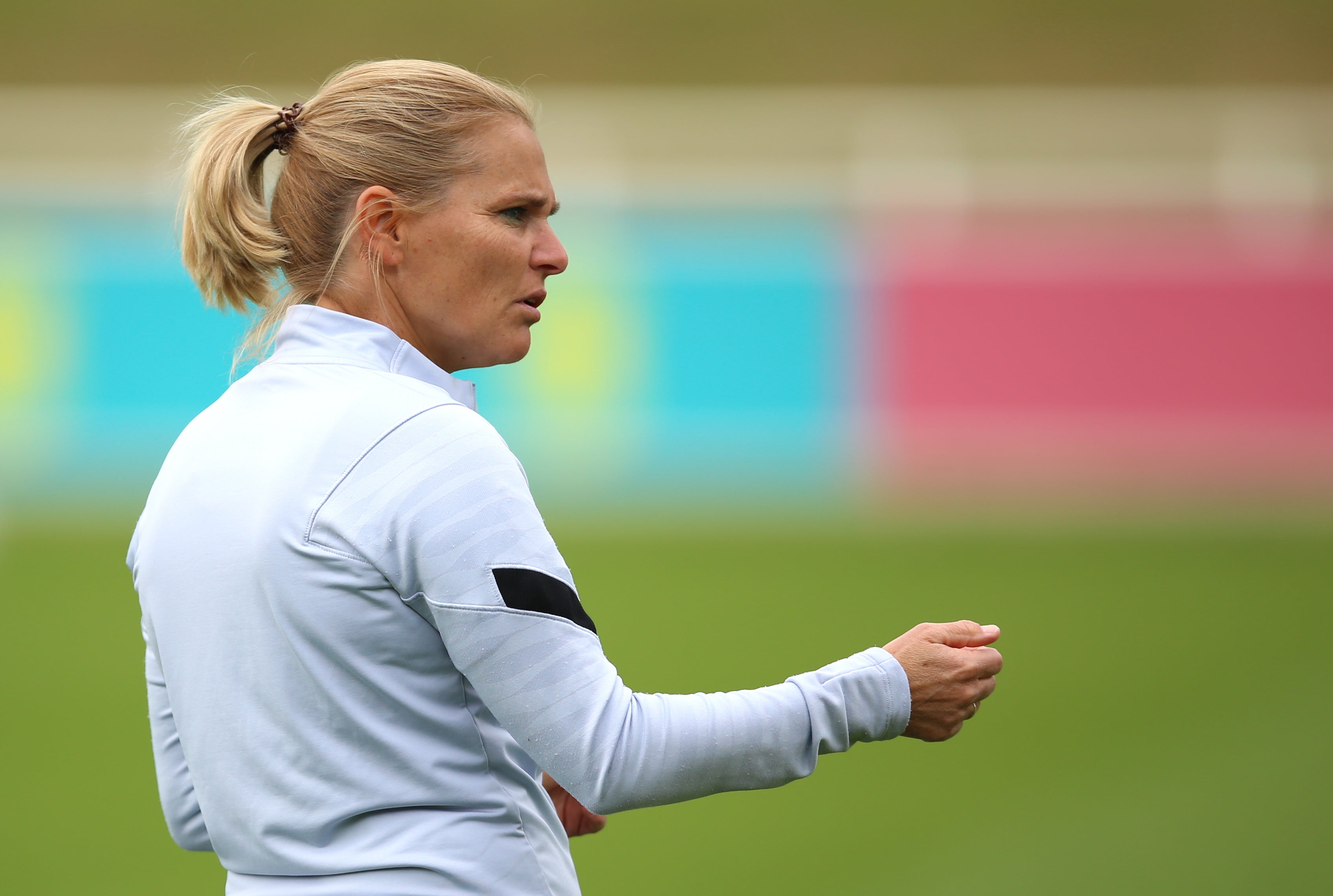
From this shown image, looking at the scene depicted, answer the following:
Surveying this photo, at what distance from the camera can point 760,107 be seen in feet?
37.4

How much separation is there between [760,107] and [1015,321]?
128 inches

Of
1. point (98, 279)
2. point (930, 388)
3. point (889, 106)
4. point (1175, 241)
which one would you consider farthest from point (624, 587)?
point (889, 106)

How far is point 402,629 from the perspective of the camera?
1.12 m

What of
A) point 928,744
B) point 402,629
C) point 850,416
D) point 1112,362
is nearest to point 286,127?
point 402,629

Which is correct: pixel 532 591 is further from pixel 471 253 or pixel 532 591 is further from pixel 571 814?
pixel 571 814

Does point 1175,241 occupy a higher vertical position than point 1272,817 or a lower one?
higher

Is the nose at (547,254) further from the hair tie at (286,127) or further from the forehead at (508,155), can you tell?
the hair tie at (286,127)

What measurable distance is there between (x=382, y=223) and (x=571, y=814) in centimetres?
69

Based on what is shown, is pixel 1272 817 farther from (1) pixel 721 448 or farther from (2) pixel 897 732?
(1) pixel 721 448

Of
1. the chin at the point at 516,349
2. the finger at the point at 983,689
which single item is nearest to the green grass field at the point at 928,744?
the finger at the point at 983,689

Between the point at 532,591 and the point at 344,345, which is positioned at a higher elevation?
the point at 344,345

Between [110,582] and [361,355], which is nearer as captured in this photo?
[361,355]

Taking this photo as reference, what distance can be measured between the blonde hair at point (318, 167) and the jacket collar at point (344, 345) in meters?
0.06

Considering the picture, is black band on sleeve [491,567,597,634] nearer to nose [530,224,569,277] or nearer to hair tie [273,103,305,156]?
nose [530,224,569,277]
